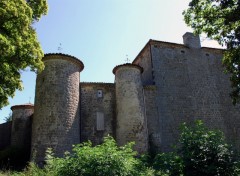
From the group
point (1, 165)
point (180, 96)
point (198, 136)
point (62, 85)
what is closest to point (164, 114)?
point (180, 96)

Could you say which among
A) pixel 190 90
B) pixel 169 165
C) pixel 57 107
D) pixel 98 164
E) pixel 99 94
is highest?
pixel 190 90

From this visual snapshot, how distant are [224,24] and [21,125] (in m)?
14.9

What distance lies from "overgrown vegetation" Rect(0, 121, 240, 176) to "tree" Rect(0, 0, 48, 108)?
12.2 ft

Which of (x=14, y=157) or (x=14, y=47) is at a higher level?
(x=14, y=47)

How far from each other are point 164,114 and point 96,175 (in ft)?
41.9

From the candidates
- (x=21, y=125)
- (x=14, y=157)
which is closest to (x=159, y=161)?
(x=14, y=157)

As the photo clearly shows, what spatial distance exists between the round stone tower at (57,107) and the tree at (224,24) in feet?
26.6

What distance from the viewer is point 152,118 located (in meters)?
19.5

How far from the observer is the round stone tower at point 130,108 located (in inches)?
685

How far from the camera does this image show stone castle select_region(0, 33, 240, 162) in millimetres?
16062

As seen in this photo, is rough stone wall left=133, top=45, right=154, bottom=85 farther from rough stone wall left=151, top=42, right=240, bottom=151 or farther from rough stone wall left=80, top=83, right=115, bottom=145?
rough stone wall left=80, top=83, right=115, bottom=145

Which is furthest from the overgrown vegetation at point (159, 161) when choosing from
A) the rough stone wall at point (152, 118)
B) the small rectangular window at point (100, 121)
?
the small rectangular window at point (100, 121)

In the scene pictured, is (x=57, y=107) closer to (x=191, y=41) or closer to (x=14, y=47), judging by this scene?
(x=14, y=47)

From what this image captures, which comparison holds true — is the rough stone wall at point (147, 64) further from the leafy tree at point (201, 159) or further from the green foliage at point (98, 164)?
the green foliage at point (98, 164)
